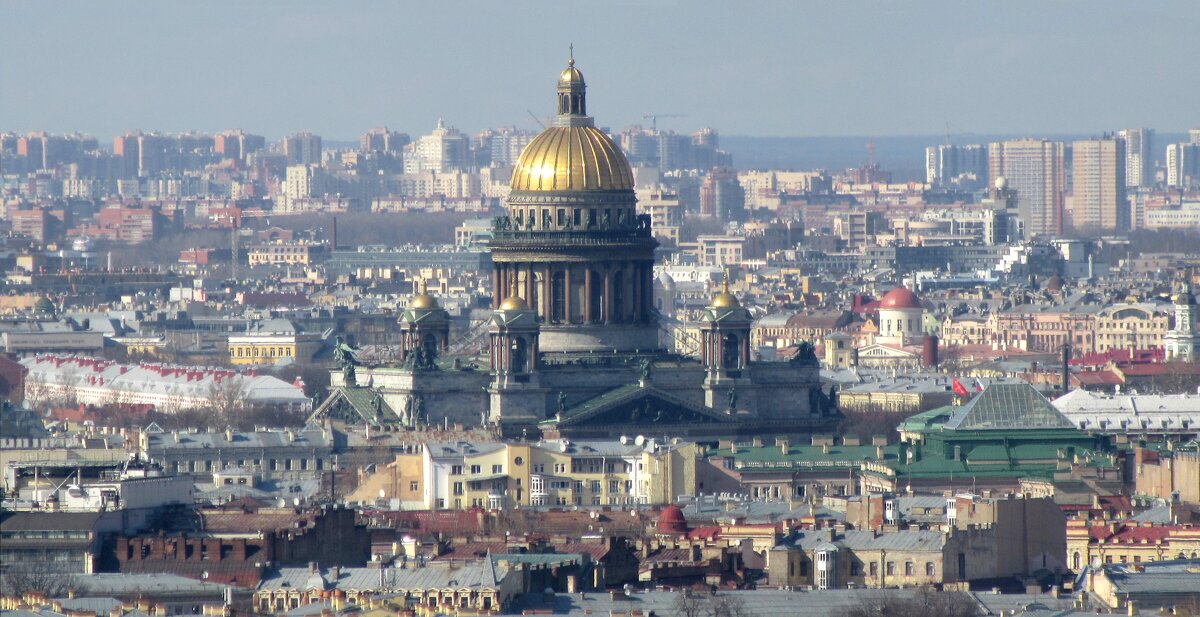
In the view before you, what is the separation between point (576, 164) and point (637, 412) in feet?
21.1

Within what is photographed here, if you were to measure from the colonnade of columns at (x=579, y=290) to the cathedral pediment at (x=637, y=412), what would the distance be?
357 centimetres

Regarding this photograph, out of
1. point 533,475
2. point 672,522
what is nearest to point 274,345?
point 533,475

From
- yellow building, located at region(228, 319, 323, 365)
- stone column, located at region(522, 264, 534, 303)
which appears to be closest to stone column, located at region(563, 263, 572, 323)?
stone column, located at region(522, 264, 534, 303)

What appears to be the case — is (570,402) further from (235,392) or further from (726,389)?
(235,392)

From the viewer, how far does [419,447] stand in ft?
323

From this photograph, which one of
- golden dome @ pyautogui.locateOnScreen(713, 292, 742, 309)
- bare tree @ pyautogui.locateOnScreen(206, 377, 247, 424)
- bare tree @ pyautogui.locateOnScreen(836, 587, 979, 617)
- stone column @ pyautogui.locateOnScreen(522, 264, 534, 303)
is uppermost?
stone column @ pyautogui.locateOnScreen(522, 264, 534, 303)

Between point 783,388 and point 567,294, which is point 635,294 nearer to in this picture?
point 567,294

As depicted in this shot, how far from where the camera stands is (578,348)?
362 ft

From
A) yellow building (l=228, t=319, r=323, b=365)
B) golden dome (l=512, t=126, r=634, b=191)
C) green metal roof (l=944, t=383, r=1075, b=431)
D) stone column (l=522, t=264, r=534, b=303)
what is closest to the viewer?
green metal roof (l=944, t=383, r=1075, b=431)

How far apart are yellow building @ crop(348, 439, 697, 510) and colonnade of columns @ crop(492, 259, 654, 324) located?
13.0 meters

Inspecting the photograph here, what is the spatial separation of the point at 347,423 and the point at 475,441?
753cm

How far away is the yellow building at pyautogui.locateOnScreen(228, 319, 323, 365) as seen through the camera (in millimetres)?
163250

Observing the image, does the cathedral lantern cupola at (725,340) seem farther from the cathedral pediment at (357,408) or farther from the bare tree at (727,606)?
the bare tree at (727,606)

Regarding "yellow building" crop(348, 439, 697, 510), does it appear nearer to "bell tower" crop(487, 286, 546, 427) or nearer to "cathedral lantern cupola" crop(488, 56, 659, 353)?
"bell tower" crop(487, 286, 546, 427)
